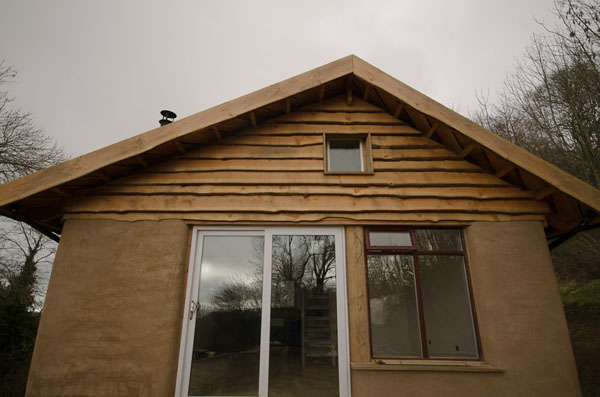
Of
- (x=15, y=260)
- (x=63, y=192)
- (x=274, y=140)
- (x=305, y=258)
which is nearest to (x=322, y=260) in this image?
(x=305, y=258)

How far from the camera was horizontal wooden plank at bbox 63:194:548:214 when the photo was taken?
386 cm

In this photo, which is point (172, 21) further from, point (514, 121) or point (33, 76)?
point (514, 121)

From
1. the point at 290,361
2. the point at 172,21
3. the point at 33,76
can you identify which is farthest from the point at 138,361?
the point at 33,76

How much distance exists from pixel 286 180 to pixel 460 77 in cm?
6084

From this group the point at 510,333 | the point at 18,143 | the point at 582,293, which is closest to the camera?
the point at 510,333

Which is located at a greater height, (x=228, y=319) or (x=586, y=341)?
(x=228, y=319)

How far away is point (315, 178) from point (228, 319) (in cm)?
217

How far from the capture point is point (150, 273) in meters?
3.60

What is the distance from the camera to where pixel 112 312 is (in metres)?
3.46

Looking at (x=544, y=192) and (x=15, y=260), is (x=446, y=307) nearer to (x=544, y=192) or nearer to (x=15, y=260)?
(x=544, y=192)

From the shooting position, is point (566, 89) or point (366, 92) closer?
point (366, 92)

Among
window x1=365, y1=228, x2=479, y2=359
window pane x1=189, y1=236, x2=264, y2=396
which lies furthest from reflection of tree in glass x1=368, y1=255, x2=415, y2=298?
window pane x1=189, y1=236, x2=264, y2=396

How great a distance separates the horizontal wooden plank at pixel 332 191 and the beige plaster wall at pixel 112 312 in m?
0.47

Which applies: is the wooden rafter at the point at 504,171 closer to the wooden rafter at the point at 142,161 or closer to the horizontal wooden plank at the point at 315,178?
the horizontal wooden plank at the point at 315,178
